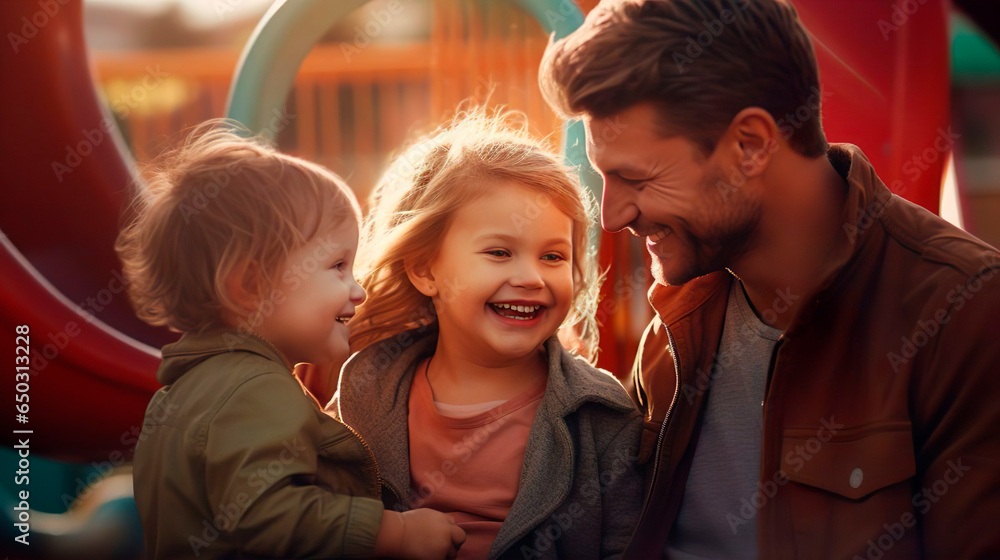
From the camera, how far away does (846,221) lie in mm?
1475

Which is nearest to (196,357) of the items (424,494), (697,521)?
(424,494)

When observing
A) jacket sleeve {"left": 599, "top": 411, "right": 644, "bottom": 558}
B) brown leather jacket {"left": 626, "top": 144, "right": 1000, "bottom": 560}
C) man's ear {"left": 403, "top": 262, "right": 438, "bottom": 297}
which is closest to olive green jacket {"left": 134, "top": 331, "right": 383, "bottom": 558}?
man's ear {"left": 403, "top": 262, "right": 438, "bottom": 297}

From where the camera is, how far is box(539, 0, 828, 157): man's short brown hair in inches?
58.1

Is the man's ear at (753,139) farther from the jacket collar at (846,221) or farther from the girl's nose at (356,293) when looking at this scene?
the girl's nose at (356,293)

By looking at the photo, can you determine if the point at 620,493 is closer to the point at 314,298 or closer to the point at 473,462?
the point at 473,462

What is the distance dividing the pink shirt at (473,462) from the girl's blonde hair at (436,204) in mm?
257

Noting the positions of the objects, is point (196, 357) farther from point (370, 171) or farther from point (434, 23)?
point (370, 171)

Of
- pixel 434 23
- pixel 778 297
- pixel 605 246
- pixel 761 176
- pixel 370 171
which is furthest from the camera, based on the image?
pixel 370 171

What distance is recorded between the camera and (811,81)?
1.54 metres

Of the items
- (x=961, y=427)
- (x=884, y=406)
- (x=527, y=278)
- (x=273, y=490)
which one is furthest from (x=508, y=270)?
(x=961, y=427)

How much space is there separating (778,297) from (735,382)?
195 millimetres

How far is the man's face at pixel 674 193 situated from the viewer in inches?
60.4

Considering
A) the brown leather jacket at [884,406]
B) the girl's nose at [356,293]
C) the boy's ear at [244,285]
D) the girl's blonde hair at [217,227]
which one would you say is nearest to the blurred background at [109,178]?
the girl's blonde hair at [217,227]

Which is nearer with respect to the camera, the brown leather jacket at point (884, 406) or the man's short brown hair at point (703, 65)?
the brown leather jacket at point (884, 406)
